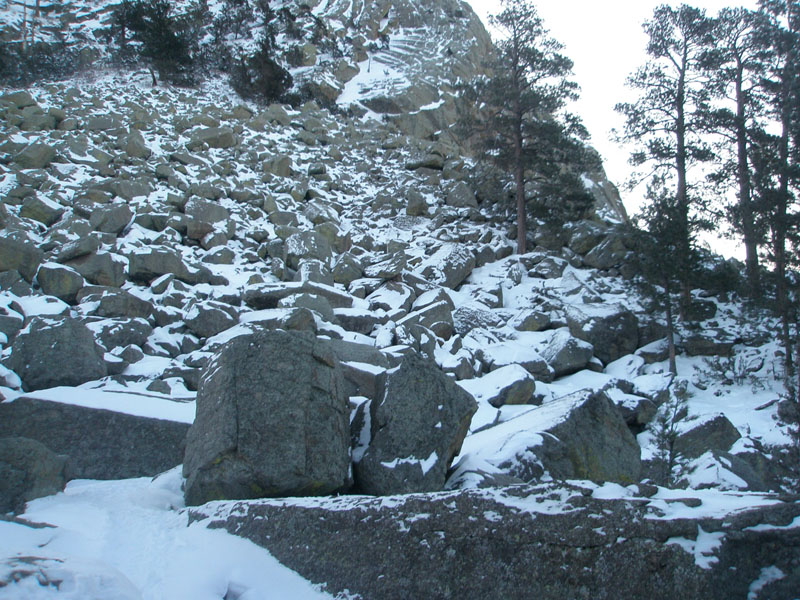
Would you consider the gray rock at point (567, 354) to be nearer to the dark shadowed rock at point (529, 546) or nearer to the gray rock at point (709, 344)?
the gray rock at point (709, 344)

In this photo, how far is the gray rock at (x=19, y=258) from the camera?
1095 centimetres

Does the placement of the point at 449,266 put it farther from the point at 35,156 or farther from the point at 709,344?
the point at 35,156

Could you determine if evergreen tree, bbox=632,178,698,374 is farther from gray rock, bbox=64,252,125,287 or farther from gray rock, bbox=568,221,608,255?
gray rock, bbox=64,252,125,287

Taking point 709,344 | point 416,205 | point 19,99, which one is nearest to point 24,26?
point 19,99

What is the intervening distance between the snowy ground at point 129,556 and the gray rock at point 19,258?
7.93 m

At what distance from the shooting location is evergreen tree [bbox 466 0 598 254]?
1728cm

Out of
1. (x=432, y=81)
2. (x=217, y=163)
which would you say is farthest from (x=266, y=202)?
(x=432, y=81)

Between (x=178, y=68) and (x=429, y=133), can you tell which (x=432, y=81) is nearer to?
(x=429, y=133)

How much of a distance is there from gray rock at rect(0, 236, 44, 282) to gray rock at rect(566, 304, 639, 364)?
39.1ft

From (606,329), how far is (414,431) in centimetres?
900

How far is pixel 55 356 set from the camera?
7445 millimetres

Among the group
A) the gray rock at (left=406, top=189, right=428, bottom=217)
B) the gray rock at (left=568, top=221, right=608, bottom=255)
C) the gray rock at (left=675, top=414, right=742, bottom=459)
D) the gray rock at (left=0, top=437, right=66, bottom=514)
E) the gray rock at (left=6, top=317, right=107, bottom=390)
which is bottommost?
the gray rock at (left=675, top=414, right=742, bottom=459)

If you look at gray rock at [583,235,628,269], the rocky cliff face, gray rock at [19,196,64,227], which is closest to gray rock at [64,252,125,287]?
the rocky cliff face

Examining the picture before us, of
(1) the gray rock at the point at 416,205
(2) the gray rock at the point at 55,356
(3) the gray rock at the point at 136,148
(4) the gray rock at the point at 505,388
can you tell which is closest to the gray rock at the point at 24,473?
(2) the gray rock at the point at 55,356
